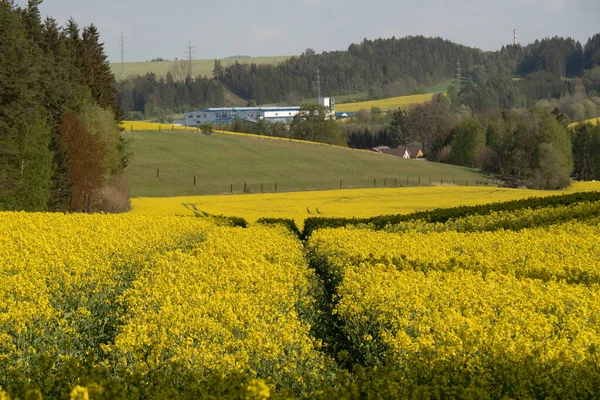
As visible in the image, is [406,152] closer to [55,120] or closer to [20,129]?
[55,120]

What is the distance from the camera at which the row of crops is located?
880cm

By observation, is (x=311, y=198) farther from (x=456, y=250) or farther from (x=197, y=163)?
(x=456, y=250)

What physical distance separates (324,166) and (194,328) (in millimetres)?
99819

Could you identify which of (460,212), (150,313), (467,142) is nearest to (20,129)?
(460,212)

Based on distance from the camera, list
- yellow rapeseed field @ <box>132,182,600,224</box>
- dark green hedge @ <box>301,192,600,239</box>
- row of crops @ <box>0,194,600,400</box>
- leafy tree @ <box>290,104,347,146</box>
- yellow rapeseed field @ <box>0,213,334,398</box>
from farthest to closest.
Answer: leafy tree @ <box>290,104,347,146</box>
yellow rapeseed field @ <box>132,182,600,224</box>
dark green hedge @ <box>301,192,600,239</box>
yellow rapeseed field @ <box>0,213,334,398</box>
row of crops @ <box>0,194,600,400</box>

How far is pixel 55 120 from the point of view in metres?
61.4

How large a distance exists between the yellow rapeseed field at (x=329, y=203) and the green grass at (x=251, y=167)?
13722 millimetres

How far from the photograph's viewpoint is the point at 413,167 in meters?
116

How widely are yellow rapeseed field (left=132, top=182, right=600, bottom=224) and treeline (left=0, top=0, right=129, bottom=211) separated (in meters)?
4.48

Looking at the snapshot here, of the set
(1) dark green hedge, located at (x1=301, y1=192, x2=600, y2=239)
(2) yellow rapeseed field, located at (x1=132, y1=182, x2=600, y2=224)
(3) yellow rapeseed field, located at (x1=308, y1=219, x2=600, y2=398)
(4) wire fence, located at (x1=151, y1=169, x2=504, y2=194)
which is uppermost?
(3) yellow rapeseed field, located at (x1=308, y1=219, x2=600, y2=398)

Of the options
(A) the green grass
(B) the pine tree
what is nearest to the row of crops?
(B) the pine tree

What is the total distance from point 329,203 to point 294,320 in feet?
173

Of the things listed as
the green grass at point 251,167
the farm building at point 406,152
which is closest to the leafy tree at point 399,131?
the farm building at point 406,152

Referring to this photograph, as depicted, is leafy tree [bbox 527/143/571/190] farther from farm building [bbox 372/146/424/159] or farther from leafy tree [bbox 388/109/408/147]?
leafy tree [bbox 388/109/408/147]
